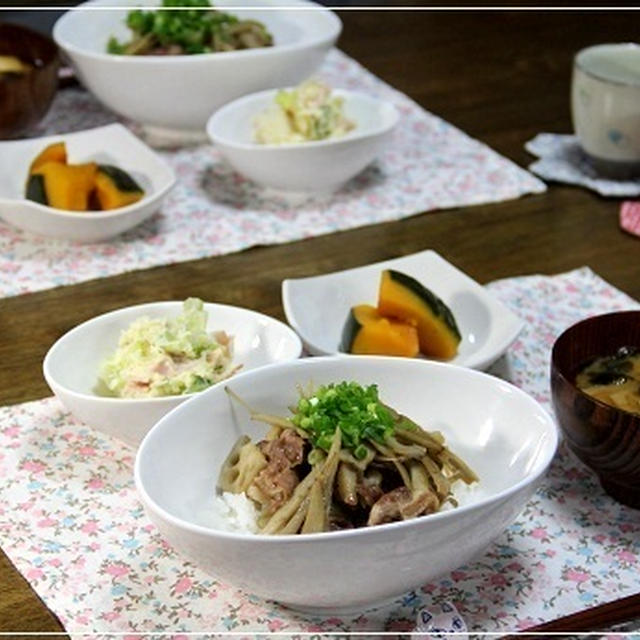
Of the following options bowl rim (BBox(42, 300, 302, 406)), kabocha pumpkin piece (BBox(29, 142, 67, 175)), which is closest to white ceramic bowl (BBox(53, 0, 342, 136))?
kabocha pumpkin piece (BBox(29, 142, 67, 175))

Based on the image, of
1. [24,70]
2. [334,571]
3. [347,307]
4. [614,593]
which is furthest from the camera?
[24,70]

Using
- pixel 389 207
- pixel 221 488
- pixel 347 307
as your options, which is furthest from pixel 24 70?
pixel 221 488

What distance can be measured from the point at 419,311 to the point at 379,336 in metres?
0.05

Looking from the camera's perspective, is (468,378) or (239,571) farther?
(468,378)

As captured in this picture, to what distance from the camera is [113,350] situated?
63.6 inches

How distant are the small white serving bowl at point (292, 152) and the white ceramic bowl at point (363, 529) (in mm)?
704

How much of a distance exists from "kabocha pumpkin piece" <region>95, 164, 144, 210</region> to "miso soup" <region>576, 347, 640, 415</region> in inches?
29.3

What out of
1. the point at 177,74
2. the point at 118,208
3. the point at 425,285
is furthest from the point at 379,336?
the point at 177,74

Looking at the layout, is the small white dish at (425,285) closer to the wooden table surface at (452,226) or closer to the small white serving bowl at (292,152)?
the wooden table surface at (452,226)

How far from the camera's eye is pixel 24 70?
2.24m

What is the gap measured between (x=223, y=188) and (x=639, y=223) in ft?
1.89

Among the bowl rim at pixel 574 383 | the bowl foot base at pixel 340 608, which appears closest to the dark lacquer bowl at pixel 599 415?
the bowl rim at pixel 574 383

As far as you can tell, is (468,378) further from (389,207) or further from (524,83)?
(524,83)

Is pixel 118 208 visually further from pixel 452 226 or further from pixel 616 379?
pixel 616 379
